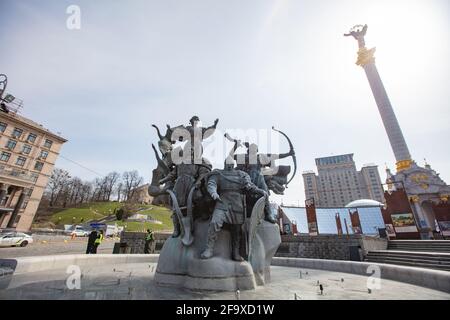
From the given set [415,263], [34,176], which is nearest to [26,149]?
[34,176]

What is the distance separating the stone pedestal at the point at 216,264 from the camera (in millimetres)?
5117

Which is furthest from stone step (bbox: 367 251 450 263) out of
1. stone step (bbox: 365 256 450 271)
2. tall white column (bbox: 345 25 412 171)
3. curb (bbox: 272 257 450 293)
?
tall white column (bbox: 345 25 412 171)

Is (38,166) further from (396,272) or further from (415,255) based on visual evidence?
(415,255)

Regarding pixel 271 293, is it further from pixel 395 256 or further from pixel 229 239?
pixel 395 256

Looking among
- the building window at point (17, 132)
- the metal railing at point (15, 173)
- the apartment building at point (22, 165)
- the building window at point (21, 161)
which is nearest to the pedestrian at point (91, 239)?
the apartment building at point (22, 165)

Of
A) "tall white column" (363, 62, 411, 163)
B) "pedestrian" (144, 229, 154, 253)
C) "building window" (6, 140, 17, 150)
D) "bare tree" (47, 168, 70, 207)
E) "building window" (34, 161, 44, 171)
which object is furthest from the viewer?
"bare tree" (47, 168, 70, 207)

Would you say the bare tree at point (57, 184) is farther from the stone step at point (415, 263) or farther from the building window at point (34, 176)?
the stone step at point (415, 263)

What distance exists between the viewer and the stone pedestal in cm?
512

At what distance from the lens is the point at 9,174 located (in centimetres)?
4066

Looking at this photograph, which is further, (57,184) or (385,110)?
(57,184)

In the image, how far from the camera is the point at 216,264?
5215 millimetres

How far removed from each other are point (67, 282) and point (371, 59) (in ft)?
211

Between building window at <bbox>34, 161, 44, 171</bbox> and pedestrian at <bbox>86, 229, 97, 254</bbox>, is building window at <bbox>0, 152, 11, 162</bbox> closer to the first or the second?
building window at <bbox>34, 161, 44, 171</bbox>
